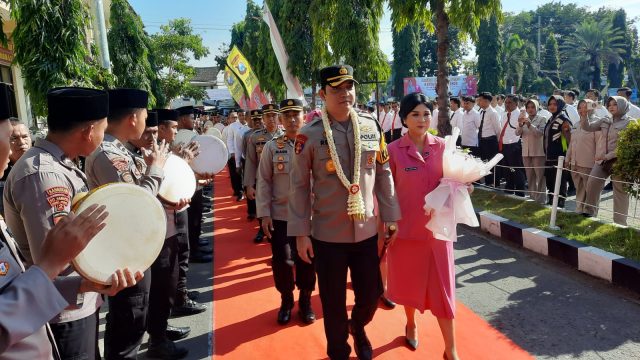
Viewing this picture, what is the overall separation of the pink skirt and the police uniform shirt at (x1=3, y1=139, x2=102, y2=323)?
2.14 metres

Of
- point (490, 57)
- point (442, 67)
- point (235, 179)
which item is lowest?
point (235, 179)

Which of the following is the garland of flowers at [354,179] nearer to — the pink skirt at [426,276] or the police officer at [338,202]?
the police officer at [338,202]

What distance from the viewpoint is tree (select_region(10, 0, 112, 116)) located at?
500 centimetres

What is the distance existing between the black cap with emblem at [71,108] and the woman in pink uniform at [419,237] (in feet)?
6.76

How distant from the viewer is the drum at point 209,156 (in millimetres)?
4785

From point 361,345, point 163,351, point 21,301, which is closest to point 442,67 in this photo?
point 361,345

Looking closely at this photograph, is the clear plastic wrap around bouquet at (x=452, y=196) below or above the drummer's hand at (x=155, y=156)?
below

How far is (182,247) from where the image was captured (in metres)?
3.99

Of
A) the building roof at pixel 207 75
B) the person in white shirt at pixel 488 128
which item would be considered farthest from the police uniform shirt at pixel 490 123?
the building roof at pixel 207 75

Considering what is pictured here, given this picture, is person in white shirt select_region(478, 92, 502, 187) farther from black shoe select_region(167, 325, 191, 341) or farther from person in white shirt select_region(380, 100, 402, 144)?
black shoe select_region(167, 325, 191, 341)

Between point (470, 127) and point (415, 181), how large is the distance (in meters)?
7.19

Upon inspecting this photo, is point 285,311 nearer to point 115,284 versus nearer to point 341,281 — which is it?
point 341,281

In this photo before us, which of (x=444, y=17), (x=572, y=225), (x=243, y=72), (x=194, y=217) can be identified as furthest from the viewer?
(x=243, y=72)

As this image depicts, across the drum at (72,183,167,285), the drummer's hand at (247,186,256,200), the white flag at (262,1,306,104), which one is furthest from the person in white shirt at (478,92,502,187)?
the drum at (72,183,167,285)
